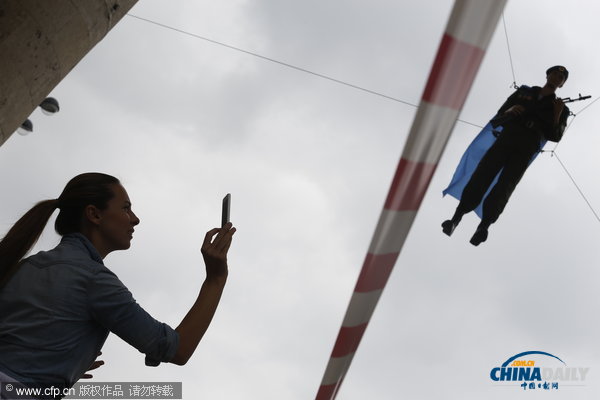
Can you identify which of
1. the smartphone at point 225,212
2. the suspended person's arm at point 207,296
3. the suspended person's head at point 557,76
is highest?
the suspended person's head at point 557,76

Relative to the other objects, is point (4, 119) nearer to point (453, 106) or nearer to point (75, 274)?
point (75, 274)

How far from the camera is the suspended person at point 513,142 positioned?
4.78 metres

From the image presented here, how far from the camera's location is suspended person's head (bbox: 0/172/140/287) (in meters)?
1.61

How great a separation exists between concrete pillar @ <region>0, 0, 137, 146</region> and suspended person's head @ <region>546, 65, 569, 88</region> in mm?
3760

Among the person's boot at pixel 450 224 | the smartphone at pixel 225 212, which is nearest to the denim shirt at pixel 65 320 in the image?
the smartphone at pixel 225 212

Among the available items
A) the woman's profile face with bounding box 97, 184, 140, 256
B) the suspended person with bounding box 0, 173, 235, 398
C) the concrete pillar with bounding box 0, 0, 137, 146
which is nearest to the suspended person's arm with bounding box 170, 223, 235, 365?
the suspended person with bounding box 0, 173, 235, 398

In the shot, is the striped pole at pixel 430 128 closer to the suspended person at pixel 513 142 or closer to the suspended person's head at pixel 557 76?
the suspended person at pixel 513 142

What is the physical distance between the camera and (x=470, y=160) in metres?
5.27

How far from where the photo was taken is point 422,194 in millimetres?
1801

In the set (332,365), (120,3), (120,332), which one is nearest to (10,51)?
(120,3)

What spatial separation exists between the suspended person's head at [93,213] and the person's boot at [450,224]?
3458mm

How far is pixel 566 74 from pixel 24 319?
4.78 metres

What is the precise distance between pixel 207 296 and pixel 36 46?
1378 mm

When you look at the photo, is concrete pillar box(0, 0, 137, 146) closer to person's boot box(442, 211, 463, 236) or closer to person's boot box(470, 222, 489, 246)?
person's boot box(442, 211, 463, 236)
